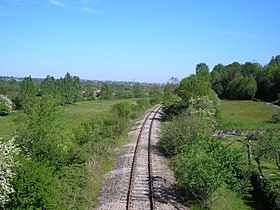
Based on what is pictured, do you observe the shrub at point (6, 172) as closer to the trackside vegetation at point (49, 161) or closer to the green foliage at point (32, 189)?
the trackside vegetation at point (49, 161)

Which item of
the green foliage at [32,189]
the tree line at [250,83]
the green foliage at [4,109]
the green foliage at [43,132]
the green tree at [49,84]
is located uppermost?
the tree line at [250,83]

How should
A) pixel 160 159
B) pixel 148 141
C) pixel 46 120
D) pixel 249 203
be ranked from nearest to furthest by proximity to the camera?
pixel 249 203
pixel 46 120
pixel 160 159
pixel 148 141

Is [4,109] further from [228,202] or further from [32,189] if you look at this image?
[32,189]

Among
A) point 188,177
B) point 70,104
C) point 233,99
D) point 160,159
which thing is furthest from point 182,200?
point 233,99

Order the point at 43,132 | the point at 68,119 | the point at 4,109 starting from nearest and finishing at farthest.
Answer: the point at 43,132 < the point at 68,119 < the point at 4,109

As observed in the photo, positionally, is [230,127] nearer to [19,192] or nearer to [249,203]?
[249,203]

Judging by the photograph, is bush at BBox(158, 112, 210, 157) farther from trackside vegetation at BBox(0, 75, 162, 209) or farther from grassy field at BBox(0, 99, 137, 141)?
grassy field at BBox(0, 99, 137, 141)

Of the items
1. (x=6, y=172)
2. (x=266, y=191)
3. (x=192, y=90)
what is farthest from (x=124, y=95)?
(x=6, y=172)

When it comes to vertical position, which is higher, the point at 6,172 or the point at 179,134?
the point at 179,134

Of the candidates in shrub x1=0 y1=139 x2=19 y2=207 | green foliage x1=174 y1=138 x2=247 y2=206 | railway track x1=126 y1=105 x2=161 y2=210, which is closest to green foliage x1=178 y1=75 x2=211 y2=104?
railway track x1=126 y1=105 x2=161 y2=210

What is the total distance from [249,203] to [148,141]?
1582 centimetres

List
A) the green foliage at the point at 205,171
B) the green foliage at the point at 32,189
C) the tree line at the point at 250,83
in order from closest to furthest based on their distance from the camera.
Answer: the green foliage at the point at 32,189, the green foliage at the point at 205,171, the tree line at the point at 250,83

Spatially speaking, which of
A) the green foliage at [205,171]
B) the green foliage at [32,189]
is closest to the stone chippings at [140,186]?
the green foliage at [205,171]

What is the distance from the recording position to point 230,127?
184 ft
